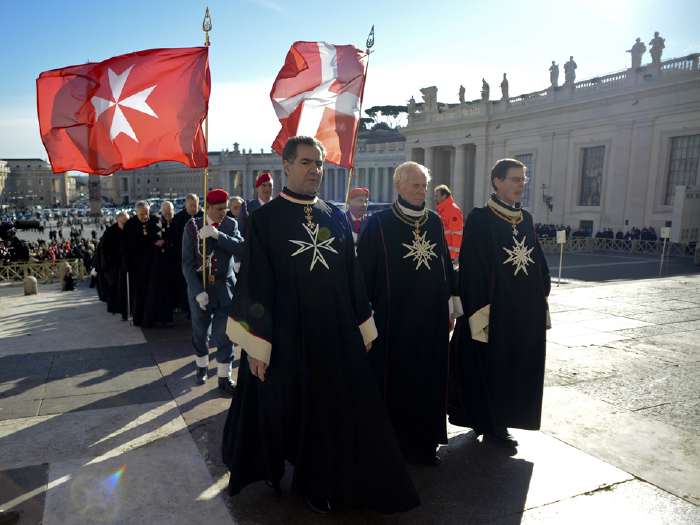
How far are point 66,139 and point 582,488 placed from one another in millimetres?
5687

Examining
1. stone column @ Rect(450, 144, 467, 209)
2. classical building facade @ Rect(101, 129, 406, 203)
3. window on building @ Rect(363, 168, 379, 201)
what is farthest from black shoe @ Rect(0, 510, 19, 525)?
window on building @ Rect(363, 168, 379, 201)

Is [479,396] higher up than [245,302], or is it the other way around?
[245,302]

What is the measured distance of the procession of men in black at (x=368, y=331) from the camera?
2.96m

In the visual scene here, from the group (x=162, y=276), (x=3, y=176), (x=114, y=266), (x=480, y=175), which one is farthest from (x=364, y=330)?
(x=3, y=176)

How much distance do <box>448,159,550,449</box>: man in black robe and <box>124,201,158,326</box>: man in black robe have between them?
18.5ft

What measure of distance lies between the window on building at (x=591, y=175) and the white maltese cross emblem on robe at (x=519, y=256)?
34.5 metres

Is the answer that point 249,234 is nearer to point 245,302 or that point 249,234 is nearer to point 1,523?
point 245,302

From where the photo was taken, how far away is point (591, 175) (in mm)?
35719

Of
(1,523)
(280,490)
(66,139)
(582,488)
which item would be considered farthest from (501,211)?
(66,139)

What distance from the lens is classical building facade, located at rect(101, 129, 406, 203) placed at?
74375mm

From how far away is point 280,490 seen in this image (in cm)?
315

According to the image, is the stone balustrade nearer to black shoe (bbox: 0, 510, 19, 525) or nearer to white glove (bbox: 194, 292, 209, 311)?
white glove (bbox: 194, 292, 209, 311)

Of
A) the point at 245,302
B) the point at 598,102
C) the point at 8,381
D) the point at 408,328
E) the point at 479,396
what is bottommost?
the point at 8,381

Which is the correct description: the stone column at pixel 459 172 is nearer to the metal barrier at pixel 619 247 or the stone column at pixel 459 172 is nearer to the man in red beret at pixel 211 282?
the metal barrier at pixel 619 247
